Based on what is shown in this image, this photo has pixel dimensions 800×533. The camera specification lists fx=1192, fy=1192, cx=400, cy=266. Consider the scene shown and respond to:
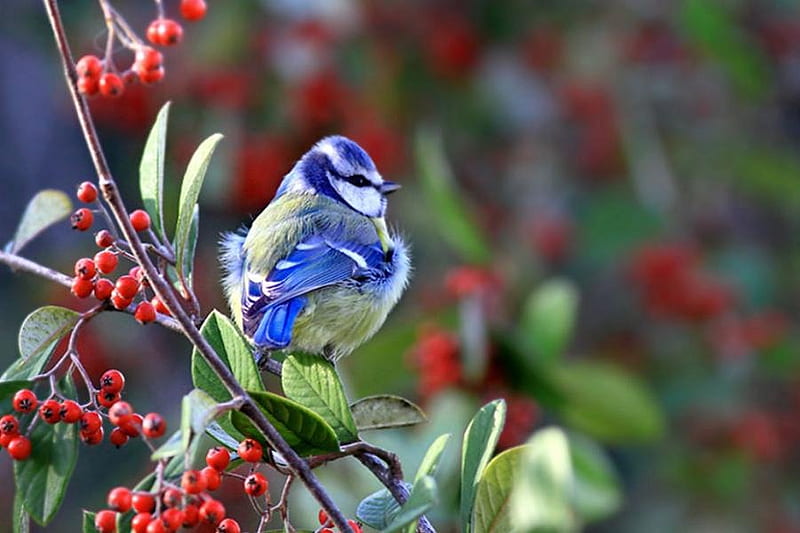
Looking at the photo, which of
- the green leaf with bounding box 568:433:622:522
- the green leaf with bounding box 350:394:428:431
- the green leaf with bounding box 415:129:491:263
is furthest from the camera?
the green leaf with bounding box 415:129:491:263

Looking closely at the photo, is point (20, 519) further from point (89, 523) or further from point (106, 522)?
point (106, 522)

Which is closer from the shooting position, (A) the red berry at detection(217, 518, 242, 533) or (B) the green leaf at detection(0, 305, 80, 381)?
(A) the red berry at detection(217, 518, 242, 533)

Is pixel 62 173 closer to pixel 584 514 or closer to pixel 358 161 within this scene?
pixel 358 161

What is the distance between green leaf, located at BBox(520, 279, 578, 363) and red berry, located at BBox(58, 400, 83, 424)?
182 cm

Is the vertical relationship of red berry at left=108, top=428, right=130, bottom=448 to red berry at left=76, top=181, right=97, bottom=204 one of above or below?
below

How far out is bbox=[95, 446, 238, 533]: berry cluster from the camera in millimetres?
1646

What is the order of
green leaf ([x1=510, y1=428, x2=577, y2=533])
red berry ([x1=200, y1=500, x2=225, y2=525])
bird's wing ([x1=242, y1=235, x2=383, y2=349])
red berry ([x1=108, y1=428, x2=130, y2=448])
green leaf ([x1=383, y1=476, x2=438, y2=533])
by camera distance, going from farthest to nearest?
bird's wing ([x1=242, y1=235, x2=383, y2=349])
red berry ([x1=108, y1=428, x2=130, y2=448])
red berry ([x1=200, y1=500, x2=225, y2=525])
green leaf ([x1=383, y1=476, x2=438, y2=533])
green leaf ([x1=510, y1=428, x2=577, y2=533])

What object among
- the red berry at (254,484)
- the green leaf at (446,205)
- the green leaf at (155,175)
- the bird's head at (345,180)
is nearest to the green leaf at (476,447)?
the red berry at (254,484)

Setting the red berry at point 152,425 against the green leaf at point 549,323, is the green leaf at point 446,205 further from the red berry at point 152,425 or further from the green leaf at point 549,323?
the red berry at point 152,425

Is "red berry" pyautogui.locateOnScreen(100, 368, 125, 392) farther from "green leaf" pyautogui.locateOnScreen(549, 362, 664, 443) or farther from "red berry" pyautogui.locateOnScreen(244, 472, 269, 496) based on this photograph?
"green leaf" pyautogui.locateOnScreen(549, 362, 664, 443)

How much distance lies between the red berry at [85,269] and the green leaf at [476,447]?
2.20 feet

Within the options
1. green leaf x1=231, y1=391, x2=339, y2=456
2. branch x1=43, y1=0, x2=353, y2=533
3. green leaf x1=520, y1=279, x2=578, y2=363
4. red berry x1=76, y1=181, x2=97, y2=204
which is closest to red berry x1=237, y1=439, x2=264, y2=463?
green leaf x1=231, y1=391, x2=339, y2=456

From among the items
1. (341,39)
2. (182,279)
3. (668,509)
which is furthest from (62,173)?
(182,279)

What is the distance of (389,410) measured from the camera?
214cm
